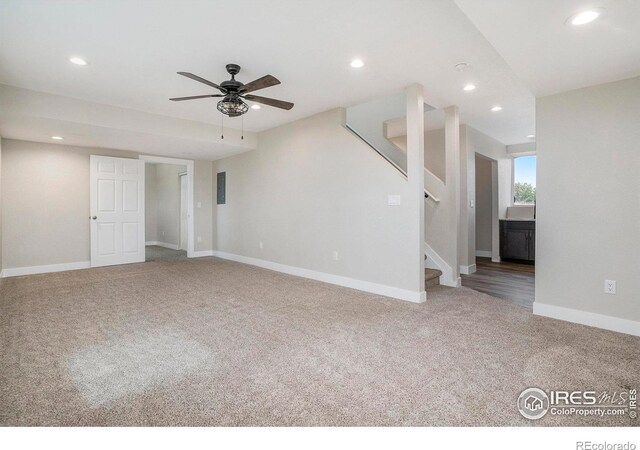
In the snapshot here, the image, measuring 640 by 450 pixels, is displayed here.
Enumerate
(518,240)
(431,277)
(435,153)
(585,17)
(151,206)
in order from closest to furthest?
(585,17) → (431,277) → (435,153) → (518,240) → (151,206)

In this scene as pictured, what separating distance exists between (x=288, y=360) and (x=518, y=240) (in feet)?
19.5

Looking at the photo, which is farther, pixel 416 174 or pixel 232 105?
pixel 416 174

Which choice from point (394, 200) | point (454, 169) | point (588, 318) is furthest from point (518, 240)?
point (394, 200)

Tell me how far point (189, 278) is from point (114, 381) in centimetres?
319

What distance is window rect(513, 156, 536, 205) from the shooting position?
704cm

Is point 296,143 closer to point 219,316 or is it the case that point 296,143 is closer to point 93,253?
point 219,316

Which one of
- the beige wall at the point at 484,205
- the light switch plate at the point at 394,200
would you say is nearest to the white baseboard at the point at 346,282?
the light switch plate at the point at 394,200

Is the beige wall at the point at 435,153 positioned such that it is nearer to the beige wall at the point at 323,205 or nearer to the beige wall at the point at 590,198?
the beige wall at the point at 323,205

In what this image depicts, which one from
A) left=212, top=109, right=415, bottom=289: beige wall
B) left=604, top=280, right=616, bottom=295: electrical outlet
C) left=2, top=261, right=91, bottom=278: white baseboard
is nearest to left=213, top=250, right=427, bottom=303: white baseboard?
left=212, top=109, right=415, bottom=289: beige wall

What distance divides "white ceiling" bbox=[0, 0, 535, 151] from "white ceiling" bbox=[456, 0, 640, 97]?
1.36ft

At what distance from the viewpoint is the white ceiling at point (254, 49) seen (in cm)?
235

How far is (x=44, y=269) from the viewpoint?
5.45 meters

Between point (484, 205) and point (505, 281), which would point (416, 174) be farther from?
point (484, 205)

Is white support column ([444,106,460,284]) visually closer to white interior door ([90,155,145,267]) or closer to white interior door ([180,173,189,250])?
white interior door ([90,155,145,267])
